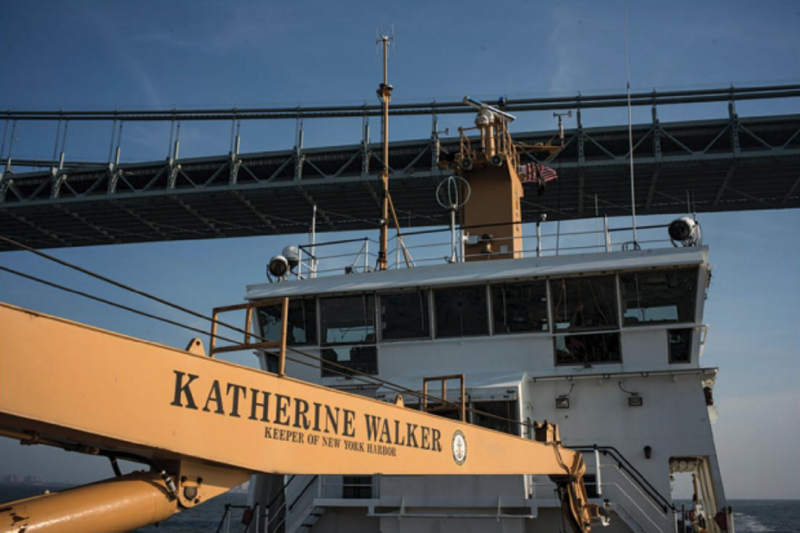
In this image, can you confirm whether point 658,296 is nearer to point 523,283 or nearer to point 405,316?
point 523,283

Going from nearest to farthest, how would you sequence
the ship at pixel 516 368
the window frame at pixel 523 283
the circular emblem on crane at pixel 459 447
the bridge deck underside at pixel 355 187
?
the circular emblem on crane at pixel 459 447, the ship at pixel 516 368, the window frame at pixel 523 283, the bridge deck underside at pixel 355 187

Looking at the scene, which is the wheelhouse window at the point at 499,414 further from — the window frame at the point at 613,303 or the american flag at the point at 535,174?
the american flag at the point at 535,174

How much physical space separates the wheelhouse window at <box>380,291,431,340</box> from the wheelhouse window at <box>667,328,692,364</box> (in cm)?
459

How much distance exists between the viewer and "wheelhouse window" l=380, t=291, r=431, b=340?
14.3 meters

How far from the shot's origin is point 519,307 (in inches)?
551

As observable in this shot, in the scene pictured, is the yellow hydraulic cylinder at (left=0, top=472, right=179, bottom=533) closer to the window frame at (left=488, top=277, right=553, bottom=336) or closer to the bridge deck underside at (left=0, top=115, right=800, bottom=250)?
the window frame at (left=488, top=277, right=553, bottom=336)

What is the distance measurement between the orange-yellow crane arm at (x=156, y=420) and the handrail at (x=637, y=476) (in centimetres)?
733

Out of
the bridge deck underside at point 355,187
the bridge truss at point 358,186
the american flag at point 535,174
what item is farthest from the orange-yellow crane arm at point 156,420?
the bridge deck underside at point 355,187

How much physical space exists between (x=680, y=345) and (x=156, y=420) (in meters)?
11.6

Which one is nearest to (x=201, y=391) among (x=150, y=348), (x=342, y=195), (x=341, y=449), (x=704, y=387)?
(x=150, y=348)

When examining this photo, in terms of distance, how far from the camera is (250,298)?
14789 millimetres

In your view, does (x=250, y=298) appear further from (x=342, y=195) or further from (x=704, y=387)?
(x=342, y=195)

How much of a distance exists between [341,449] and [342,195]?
4985cm

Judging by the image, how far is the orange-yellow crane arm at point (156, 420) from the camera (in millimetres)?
3732
